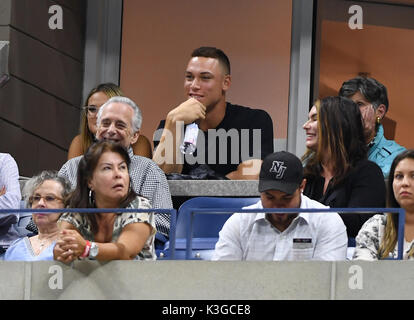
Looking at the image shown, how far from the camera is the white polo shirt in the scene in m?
4.22

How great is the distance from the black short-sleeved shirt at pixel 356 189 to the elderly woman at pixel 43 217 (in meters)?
1.11

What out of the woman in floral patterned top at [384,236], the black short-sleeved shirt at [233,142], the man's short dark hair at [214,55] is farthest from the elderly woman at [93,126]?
the woman in floral patterned top at [384,236]

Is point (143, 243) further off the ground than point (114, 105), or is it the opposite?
point (114, 105)

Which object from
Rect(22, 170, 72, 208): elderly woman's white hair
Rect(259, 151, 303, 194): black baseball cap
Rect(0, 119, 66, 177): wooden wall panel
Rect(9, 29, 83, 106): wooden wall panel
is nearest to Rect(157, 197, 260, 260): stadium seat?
Rect(259, 151, 303, 194): black baseball cap

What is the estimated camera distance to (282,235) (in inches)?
165

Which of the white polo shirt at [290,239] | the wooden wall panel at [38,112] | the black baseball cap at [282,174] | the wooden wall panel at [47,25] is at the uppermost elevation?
the wooden wall panel at [47,25]

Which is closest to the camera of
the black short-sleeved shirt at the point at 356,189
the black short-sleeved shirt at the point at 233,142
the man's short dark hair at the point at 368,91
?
the black short-sleeved shirt at the point at 356,189

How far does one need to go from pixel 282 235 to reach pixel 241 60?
12.2 feet

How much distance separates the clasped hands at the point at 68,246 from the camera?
4195 millimetres

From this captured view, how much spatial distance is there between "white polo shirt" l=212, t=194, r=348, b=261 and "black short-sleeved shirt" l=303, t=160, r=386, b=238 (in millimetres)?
551

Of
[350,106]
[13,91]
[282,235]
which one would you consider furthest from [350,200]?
[13,91]

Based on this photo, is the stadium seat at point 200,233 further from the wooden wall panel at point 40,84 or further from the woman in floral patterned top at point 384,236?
the wooden wall panel at point 40,84

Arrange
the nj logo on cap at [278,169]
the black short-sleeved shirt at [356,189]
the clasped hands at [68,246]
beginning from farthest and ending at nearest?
1. the black short-sleeved shirt at [356,189]
2. the nj logo on cap at [278,169]
3. the clasped hands at [68,246]
